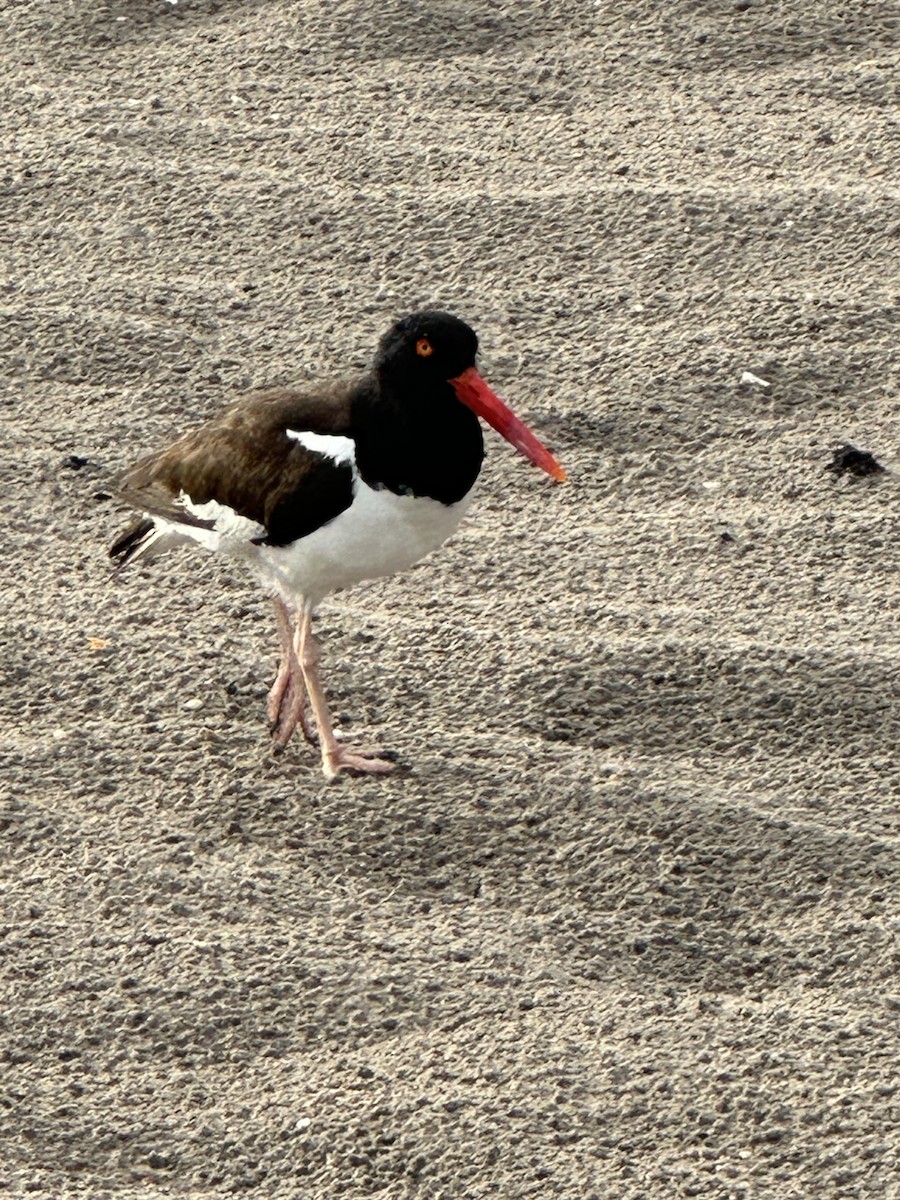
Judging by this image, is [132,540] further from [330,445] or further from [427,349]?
[427,349]

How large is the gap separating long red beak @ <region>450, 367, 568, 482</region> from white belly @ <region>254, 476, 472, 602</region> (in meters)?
0.18

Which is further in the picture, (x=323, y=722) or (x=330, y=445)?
(x=323, y=722)

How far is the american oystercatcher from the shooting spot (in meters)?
4.28

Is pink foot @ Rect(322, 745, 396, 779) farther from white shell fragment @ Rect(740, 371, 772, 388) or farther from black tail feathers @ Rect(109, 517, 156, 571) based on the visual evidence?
white shell fragment @ Rect(740, 371, 772, 388)

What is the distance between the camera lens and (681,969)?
158 inches

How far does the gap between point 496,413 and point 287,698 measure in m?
0.85

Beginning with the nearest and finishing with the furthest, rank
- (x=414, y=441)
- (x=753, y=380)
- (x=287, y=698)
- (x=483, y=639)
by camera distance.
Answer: (x=414, y=441), (x=287, y=698), (x=483, y=639), (x=753, y=380)

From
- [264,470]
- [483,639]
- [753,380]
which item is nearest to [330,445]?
[264,470]

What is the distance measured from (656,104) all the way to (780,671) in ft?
7.98

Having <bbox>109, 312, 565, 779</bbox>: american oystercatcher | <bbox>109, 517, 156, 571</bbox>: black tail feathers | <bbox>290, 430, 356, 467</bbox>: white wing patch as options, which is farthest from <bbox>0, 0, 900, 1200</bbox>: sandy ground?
<bbox>290, 430, 356, 467</bbox>: white wing patch

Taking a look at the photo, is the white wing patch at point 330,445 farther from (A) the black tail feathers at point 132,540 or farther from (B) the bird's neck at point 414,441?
(A) the black tail feathers at point 132,540

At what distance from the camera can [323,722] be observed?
4.50 m

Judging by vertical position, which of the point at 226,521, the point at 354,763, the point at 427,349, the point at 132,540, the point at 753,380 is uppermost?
the point at 427,349

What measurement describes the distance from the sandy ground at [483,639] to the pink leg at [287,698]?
7 centimetres
